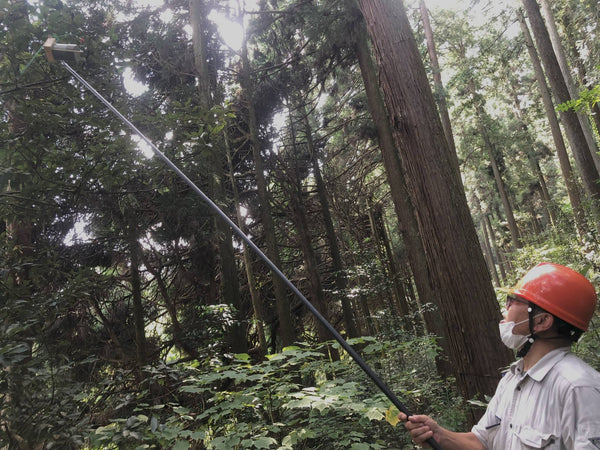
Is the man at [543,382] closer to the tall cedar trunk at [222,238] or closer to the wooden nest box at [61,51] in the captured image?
the wooden nest box at [61,51]

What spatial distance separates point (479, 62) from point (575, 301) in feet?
46.6

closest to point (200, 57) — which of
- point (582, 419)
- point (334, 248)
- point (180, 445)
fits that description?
point (334, 248)

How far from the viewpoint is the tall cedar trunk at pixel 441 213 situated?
3.50 meters

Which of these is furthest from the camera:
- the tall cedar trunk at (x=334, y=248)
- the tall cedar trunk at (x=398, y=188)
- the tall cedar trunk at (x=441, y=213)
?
the tall cedar trunk at (x=334, y=248)

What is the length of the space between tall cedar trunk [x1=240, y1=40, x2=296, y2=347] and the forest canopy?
0.17ft

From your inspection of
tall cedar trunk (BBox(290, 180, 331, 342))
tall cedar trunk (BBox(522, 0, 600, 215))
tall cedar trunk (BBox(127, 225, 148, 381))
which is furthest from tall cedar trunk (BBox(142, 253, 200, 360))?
tall cedar trunk (BBox(522, 0, 600, 215))

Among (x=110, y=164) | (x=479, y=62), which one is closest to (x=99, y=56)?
(x=110, y=164)

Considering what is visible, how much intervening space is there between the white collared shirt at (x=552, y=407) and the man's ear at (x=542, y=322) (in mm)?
104

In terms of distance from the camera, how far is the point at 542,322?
5.72 feet

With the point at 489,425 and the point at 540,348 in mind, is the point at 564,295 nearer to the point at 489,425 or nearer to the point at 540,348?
the point at 540,348

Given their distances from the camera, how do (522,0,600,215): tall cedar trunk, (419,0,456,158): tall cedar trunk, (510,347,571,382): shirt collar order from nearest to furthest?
(510,347,571,382): shirt collar < (522,0,600,215): tall cedar trunk < (419,0,456,158): tall cedar trunk

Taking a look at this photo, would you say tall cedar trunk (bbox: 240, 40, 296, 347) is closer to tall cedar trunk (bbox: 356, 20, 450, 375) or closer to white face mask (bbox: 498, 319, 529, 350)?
tall cedar trunk (bbox: 356, 20, 450, 375)

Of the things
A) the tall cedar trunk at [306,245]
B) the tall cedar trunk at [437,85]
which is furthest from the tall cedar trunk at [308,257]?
the tall cedar trunk at [437,85]

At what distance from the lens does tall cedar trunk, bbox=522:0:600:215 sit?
10644 millimetres
